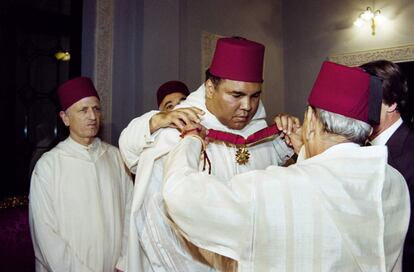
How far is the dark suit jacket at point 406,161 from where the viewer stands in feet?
5.52

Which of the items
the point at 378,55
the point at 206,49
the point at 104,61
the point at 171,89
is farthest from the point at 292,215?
the point at 378,55

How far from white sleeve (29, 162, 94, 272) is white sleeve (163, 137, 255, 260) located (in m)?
1.39

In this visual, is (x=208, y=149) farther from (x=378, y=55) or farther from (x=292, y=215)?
(x=378, y=55)

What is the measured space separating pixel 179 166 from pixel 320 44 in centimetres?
603

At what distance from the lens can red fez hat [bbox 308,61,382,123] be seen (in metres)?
1.30

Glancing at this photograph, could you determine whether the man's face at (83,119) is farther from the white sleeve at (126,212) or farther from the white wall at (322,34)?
the white wall at (322,34)

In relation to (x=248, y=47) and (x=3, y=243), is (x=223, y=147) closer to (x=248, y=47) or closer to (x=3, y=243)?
(x=248, y=47)

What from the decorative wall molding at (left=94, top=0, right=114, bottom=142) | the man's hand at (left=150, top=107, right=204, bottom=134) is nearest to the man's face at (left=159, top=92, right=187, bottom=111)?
the decorative wall molding at (left=94, top=0, right=114, bottom=142)

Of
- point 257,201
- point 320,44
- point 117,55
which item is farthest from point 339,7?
point 257,201

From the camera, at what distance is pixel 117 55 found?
3.99m

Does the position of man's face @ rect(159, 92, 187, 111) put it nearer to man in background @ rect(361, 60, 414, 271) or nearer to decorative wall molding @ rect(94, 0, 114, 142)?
decorative wall molding @ rect(94, 0, 114, 142)

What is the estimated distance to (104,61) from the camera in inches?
153

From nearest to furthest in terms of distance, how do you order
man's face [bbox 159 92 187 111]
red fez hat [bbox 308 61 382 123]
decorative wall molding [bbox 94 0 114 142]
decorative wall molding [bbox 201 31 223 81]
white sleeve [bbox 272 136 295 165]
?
red fez hat [bbox 308 61 382 123] < white sleeve [bbox 272 136 295 165] < man's face [bbox 159 92 187 111] < decorative wall molding [bbox 94 0 114 142] < decorative wall molding [bbox 201 31 223 81]

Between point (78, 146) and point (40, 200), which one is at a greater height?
point (78, 146)
